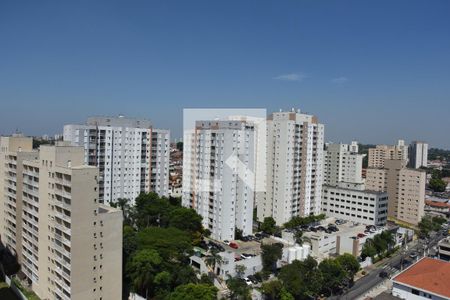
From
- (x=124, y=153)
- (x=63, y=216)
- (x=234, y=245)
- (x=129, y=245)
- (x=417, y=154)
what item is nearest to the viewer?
(x=63, y=216)

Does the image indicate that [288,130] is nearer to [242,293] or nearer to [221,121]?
[221,121]

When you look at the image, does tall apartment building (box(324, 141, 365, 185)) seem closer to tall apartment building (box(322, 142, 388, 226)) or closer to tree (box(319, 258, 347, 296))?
tall apartment building (box(322, 142, 388, 226))

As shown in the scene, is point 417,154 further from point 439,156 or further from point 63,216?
point 63,216

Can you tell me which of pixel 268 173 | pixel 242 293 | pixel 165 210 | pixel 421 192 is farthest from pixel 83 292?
pixel 421 192

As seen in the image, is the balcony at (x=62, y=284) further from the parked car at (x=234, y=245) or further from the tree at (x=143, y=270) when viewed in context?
the parked car at (x=234, y=245)

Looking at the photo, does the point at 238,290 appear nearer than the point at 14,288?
Yes

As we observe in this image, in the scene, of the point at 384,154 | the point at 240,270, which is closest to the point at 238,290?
the point at 240,270

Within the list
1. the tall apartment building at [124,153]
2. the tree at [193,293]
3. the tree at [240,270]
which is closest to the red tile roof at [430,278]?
the tree at [240,270]

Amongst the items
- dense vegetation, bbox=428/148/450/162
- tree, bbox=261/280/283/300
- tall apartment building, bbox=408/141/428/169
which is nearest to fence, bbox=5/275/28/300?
tree, bbox=261/280/283/300
